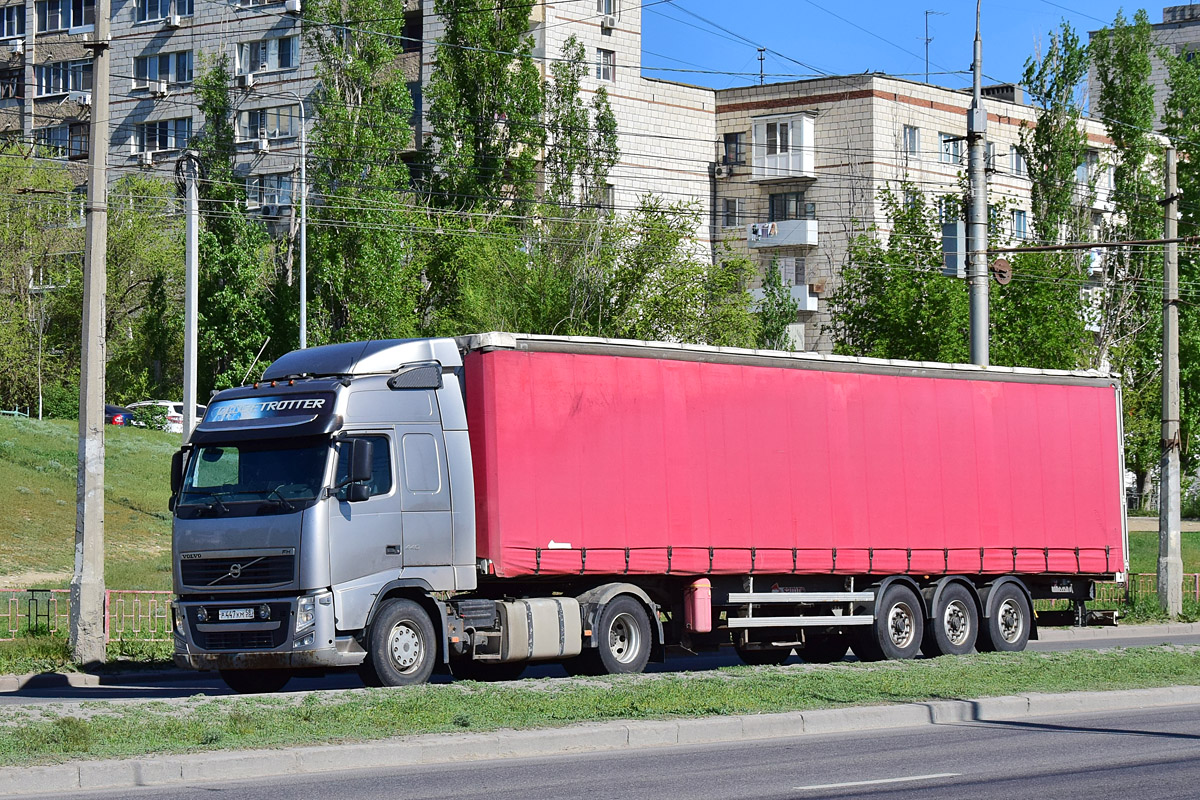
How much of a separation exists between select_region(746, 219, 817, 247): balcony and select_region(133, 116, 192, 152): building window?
26.0 metres

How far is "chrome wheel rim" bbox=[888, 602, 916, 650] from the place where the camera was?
22031mm

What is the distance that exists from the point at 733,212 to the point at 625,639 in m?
59.2

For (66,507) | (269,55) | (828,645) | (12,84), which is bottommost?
(828,645)

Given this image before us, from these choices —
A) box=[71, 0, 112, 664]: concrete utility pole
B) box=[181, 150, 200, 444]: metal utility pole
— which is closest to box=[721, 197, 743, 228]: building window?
box=[181, 150, 200, 444]: metal utility pole

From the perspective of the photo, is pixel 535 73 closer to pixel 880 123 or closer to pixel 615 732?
pixel 880 123

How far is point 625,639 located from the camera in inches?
766

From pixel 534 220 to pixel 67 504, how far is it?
72.9 ft

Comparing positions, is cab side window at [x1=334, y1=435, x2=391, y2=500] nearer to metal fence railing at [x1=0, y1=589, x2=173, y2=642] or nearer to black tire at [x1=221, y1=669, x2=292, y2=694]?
black tire at [x1=221, y1=669, x2=292, y2=694]

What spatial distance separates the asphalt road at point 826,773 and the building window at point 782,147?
61203mm

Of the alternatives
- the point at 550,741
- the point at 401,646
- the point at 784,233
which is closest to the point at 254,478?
the point at 401,646

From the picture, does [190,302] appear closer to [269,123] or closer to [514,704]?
[514,704]

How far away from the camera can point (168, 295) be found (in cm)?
7006

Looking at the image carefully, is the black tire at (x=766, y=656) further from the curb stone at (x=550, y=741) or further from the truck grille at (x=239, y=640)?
the truck grille at (x=239, y=640)

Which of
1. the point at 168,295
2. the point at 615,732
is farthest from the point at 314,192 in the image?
the point at 615,732
